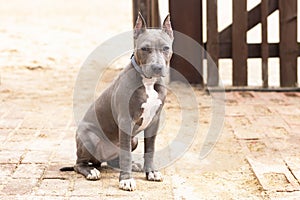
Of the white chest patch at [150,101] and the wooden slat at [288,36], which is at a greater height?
the white chest patch at [150,101]

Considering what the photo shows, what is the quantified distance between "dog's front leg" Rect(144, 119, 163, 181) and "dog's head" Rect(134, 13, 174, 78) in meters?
0.52

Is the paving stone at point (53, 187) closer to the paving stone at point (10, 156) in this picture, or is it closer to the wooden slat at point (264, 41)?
the paving stone at point (10, 156)

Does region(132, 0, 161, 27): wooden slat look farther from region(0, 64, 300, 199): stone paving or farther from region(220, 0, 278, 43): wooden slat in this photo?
region(0, 64, 300, 199): stone paving

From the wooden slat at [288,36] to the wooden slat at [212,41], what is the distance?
76 centimetres

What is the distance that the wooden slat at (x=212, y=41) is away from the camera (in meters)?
8.33

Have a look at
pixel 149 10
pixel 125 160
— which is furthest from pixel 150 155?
pixel 149 10

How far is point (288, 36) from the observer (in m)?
8.41

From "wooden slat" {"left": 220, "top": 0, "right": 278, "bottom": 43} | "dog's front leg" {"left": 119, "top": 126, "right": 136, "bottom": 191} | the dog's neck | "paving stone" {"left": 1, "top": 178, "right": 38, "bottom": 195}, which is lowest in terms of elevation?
"paving stone" {"left": 1, "top": 178, "right": 38, "bottom": 195}

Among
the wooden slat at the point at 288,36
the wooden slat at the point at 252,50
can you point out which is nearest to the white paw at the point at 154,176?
the wooden slat at the point at 252,50

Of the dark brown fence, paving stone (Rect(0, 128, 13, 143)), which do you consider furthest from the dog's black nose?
the dark brown fence

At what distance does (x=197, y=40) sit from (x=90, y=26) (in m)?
5.52

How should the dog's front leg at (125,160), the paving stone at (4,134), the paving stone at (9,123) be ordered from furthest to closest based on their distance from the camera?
the paving stone at (9,123)
the paving stone at (4,134)
the dog's front leg at (125,160)

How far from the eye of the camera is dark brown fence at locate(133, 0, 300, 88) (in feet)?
27.4

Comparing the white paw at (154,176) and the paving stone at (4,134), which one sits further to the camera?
the paving stone at (4,134)
